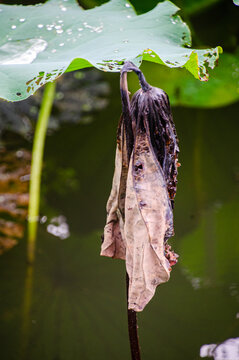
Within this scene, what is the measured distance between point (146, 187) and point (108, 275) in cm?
77

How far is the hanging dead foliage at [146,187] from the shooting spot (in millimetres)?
607

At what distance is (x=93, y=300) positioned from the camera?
4.01 feet

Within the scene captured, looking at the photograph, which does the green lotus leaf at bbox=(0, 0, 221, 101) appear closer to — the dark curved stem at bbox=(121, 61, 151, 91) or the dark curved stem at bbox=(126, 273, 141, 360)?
the dark curved stem at bbox=(121, 61, 151, 91)

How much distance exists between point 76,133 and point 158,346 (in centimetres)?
135

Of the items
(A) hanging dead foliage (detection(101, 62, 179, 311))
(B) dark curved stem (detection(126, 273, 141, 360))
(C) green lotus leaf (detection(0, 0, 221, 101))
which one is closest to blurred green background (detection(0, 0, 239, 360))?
(B) dark curved stem (detection(126, 273, 141, 360))

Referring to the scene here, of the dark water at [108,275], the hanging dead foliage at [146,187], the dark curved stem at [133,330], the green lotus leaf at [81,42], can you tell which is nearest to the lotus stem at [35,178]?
the dark water at [108,275]

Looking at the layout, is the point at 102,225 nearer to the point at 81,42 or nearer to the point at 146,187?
the point at 81,42

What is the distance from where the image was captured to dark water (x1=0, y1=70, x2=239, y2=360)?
3.54ft

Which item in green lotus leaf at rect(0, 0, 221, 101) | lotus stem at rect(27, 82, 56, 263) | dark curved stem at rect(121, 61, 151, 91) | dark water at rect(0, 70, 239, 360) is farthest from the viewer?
lotus stem at rect(27, 82, 56, 263)

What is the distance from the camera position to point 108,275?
1.31 meters

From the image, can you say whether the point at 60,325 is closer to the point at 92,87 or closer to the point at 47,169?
the point at 47,169

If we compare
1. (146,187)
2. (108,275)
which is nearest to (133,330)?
(146,187)

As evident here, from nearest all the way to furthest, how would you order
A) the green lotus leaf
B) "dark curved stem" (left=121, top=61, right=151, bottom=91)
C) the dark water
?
"dark curved stem" (left=121, top=61, right=151, bottom=91) < the green lotus leaf < the dark water

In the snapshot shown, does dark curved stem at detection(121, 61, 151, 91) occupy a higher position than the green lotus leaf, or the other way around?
the green lotus leaf
